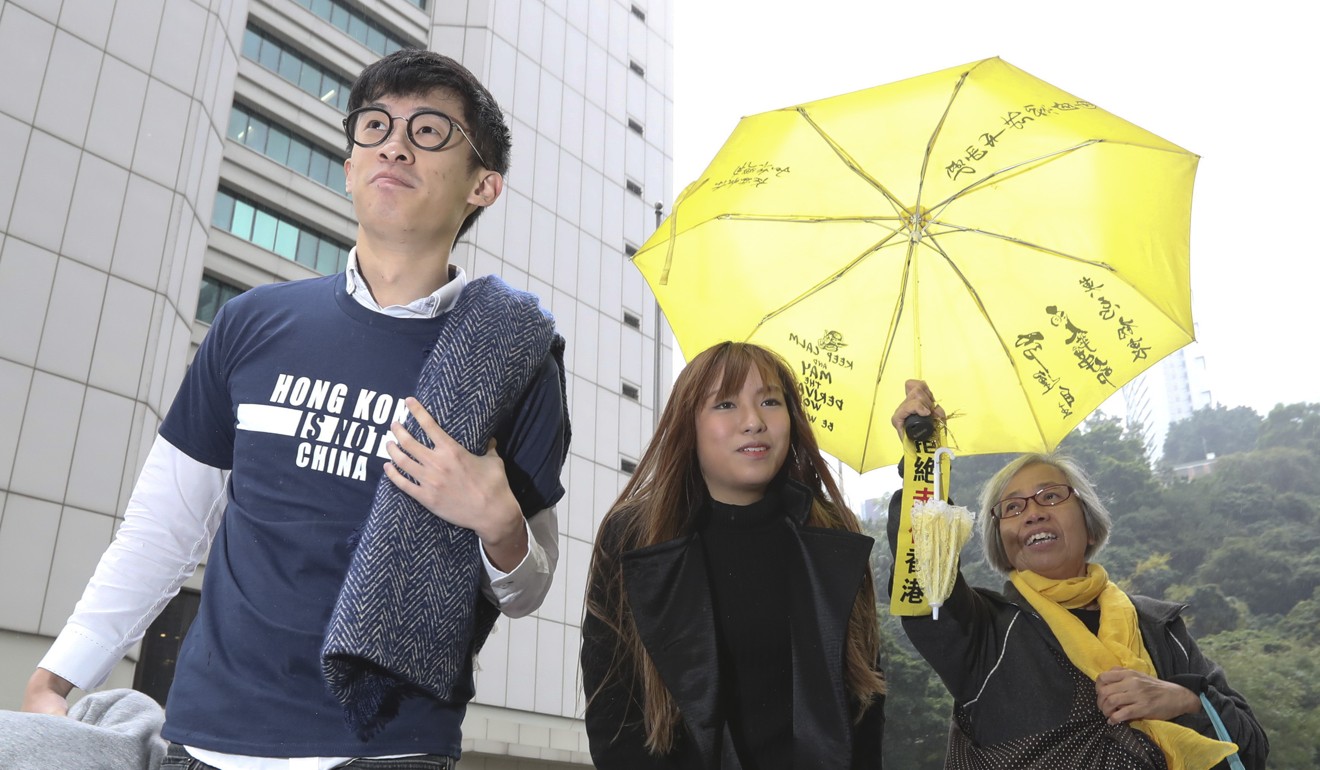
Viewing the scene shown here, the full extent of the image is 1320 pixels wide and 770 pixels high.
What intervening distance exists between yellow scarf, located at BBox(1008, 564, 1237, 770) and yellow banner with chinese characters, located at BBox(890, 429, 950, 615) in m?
0.56

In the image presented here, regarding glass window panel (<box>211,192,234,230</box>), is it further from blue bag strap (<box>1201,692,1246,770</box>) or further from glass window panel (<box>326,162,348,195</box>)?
blue bag strap (<box>1201,692,1246,770</box>)

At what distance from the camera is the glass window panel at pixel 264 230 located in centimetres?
2191

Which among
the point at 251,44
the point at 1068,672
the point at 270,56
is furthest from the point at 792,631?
the point at 270,56

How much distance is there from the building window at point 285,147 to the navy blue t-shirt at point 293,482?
2173 centimetres

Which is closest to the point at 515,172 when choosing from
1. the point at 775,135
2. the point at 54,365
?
the point at 54,365

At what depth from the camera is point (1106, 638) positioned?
359 centimetres

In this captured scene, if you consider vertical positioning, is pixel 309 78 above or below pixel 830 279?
above

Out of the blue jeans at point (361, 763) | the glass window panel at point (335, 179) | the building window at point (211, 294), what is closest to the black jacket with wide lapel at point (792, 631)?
the blue jeans at point (361, 763)

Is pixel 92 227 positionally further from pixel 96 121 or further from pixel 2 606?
pixel 2 606

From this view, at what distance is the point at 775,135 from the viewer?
396 centimetres

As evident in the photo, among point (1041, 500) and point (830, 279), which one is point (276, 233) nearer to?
point (830, 279)

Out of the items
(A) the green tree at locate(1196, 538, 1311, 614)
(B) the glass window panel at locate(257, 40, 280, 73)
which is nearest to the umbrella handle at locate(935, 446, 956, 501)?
(B) the glass window panel at locate(257, 40, 280, 73)

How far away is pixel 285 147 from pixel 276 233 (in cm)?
214

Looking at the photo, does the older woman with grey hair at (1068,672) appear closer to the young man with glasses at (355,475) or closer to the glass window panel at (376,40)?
the young man with glasses at (355,475)
